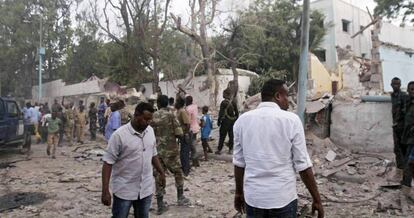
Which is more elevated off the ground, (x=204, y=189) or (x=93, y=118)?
(x=93, y=118)

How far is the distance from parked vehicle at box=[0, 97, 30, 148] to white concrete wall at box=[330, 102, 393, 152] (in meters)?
8.43

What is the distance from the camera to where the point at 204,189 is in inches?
281

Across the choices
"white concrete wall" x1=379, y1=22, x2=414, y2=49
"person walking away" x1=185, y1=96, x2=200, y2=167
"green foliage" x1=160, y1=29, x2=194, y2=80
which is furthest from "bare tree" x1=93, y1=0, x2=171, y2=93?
"white concrete wall" x1=379, y1=22, x2=414, y2=49

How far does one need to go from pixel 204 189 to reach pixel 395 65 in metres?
13.7

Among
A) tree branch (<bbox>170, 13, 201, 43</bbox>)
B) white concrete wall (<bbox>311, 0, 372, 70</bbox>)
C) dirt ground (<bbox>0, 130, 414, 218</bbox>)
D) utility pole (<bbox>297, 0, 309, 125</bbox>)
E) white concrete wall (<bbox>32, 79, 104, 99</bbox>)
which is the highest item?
white concrete wall (<bbox>311, 0, 372, 70</bbox>)

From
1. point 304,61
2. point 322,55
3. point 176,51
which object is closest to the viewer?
point 304,61

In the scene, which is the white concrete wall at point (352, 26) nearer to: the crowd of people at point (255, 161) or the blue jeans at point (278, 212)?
the crowd of people at point (255, 161)

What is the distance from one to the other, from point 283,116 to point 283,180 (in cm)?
43

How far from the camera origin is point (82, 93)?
93.1 feet

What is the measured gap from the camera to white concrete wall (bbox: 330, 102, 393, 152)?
834 centimetres

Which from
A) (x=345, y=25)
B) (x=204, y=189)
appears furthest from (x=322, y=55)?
(x=204, y=189)

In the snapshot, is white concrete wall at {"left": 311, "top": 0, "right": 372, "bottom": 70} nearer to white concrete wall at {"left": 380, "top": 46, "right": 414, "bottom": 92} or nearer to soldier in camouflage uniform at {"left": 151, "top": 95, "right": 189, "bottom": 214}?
white concrete wall at {"left": 380, "top": 46, "right": 414, "bottom": 92}

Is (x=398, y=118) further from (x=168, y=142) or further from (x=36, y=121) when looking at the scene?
(x=36, y=121)

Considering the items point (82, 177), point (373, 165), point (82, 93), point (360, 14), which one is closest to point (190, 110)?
point (82, 177)
